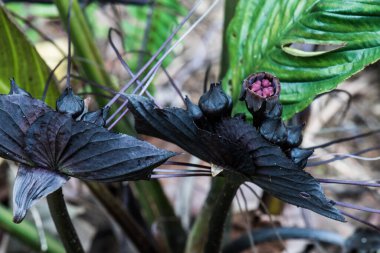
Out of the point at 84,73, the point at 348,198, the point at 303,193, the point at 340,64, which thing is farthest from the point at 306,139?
the point at 303,193

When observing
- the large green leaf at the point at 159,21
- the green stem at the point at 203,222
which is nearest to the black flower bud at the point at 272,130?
the green stem at the point at 203,222

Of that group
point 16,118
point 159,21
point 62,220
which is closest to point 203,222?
point 62,220

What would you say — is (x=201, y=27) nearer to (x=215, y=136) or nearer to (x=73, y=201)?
(x=73, y=201)

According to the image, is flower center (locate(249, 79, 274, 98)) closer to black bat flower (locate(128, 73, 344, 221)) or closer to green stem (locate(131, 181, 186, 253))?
black bat flower (locate(128, 73, 344, 221))

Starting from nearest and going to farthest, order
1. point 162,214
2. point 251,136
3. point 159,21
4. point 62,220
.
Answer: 1. point 251,136
2. point 62,220
3. point 162,214
4. point 159,21

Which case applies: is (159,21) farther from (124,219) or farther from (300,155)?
(300,155)

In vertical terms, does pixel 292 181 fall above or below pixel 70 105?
below

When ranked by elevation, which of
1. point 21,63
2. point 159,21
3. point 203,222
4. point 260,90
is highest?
point 159,21
